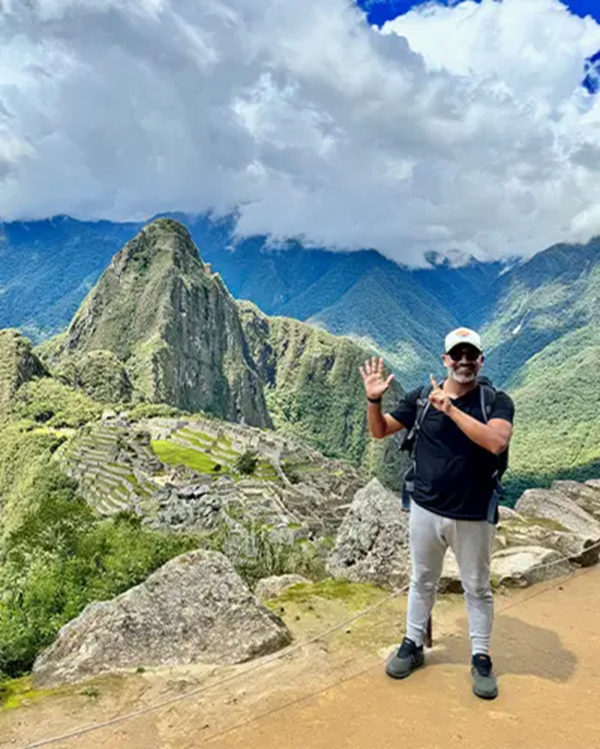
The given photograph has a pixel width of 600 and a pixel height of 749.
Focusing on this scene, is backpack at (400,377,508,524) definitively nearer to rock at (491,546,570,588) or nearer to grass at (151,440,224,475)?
rock at (491,546,570,588)

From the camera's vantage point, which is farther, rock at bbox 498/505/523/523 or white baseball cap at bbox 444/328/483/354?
rock at bbox 498/505/523/523

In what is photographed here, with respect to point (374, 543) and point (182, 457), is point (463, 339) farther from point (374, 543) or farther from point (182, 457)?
point (182, 457)

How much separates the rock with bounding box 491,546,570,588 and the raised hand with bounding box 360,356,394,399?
440 cm

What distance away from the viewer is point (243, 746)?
4211 millimetres

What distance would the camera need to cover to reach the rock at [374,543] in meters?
8.22

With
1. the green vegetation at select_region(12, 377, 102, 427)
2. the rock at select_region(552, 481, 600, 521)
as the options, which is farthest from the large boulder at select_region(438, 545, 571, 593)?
the green vegetation at select_region(12, 377, 102, 427)

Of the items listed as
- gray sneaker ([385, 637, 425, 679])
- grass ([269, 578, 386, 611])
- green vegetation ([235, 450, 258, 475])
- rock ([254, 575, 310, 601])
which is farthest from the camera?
green vegetation ([235, 450, 258, 475])

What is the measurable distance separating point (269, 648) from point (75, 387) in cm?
12369

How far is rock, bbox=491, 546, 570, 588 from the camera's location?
7988 millimetres

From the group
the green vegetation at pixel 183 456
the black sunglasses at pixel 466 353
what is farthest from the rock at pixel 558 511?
the green vegetation at pixel 183 456

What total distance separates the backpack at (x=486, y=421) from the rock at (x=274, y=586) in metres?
3.97

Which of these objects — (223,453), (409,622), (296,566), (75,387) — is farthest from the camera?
(75,387)

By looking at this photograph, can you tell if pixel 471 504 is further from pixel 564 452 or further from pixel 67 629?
pixel 564 452

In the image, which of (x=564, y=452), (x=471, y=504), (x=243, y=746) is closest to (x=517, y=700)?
(x=471, y=504)
